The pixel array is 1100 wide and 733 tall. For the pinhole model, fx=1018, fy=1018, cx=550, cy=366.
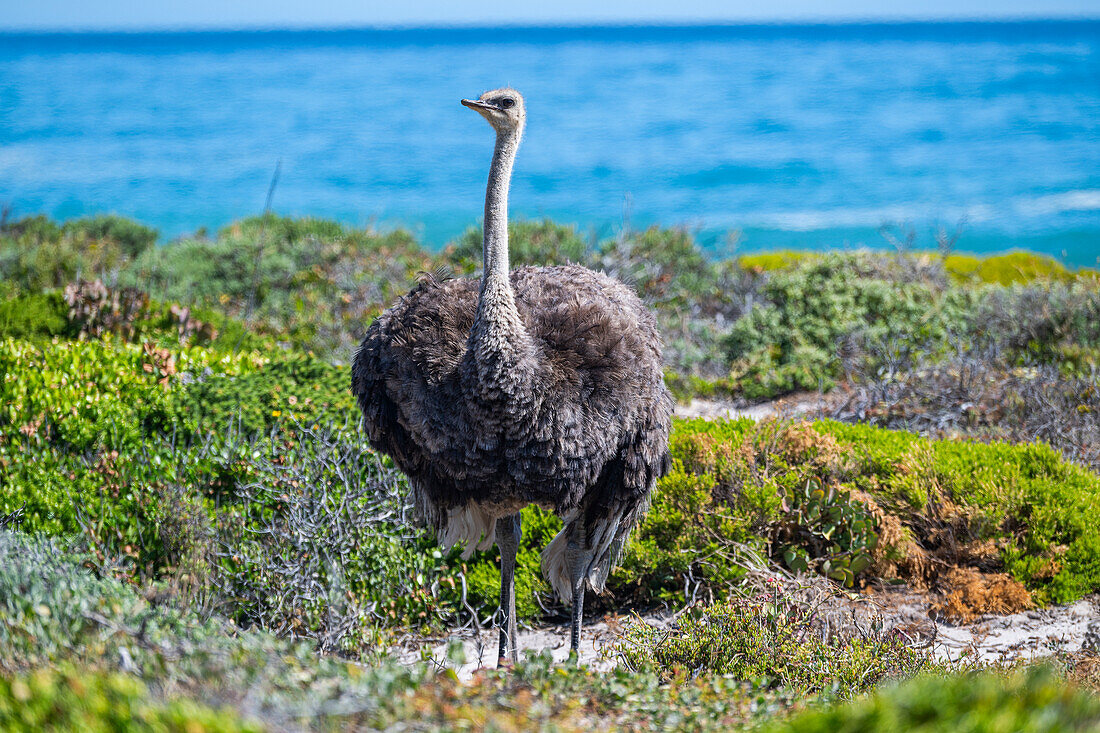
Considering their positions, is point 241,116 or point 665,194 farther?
point 241,116

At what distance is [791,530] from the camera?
555cm

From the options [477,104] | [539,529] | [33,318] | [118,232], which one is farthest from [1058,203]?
[477,104]

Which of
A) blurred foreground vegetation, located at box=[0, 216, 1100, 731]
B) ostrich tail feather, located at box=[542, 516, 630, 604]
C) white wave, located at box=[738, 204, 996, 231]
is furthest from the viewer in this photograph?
white wave, located at box=[738, 204, 996, 231]

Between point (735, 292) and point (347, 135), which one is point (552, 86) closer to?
point (347, 135)

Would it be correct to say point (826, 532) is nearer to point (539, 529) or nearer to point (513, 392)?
point (539, 529)

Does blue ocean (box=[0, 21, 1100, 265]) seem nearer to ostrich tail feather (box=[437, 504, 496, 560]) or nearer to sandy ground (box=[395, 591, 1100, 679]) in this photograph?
sandy ground (box=[395, 591, 1100, 679])

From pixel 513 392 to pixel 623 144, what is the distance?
125 ft

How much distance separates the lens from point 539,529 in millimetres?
5648

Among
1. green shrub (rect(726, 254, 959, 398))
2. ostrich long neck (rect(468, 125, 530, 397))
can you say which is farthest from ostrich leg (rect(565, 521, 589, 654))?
green shrub (rect(726, 254, 959, 398))

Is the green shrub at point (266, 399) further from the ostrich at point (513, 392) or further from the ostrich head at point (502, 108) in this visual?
the ostrich head at point (502, 108)

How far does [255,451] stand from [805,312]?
17.6 feet

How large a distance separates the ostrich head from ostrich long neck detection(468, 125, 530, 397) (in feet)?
0.14

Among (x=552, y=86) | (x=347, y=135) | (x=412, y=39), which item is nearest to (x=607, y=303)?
(x=347, y=135)

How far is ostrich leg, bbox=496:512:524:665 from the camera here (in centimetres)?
474
